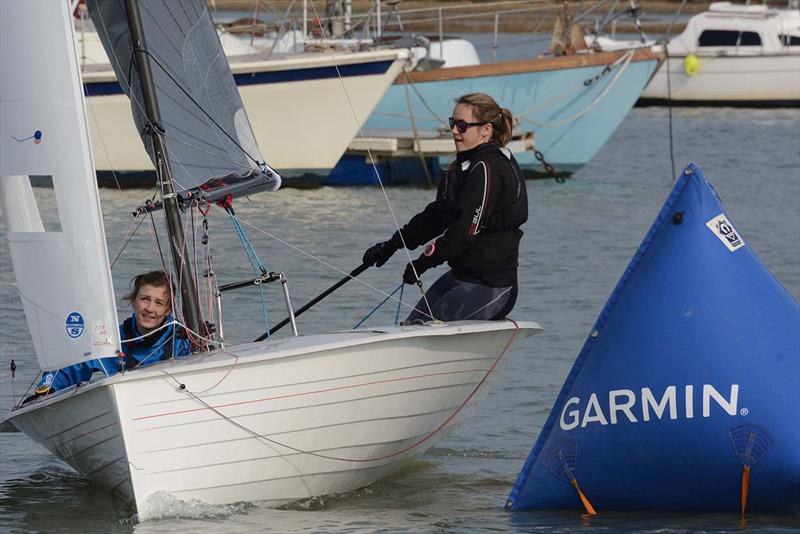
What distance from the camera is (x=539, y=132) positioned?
1875 cm

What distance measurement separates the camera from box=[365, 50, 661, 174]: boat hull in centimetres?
1858

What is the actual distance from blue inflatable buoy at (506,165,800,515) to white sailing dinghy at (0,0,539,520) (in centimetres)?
53

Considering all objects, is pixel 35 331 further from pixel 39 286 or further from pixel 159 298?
pixel 159 298

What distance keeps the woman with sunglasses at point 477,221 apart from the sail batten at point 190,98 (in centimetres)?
86

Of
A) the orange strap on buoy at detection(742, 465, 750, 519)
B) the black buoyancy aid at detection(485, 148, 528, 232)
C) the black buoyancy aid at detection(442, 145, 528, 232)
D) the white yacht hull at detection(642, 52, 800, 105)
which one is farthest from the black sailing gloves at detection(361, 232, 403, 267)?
the white yacht hull at detection(642, 52, 800, 105)

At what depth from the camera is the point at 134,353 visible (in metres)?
6.25

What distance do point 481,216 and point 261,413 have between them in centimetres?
119

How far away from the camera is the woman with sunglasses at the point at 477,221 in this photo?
20.3 feet

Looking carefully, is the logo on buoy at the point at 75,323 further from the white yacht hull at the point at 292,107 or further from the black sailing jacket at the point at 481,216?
the white yacht hull at the point at 292,107

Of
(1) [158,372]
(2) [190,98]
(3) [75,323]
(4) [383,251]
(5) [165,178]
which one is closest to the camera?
(1) [158,372]

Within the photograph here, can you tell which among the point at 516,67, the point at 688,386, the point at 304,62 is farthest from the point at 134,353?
the point at 516,67

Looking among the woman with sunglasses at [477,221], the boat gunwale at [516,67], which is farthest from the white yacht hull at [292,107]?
the woman with sunglasses at [477,221]

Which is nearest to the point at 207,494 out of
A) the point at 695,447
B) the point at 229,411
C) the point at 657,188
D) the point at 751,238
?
the point at 229,411

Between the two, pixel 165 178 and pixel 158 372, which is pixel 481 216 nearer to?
pixel 165 178
